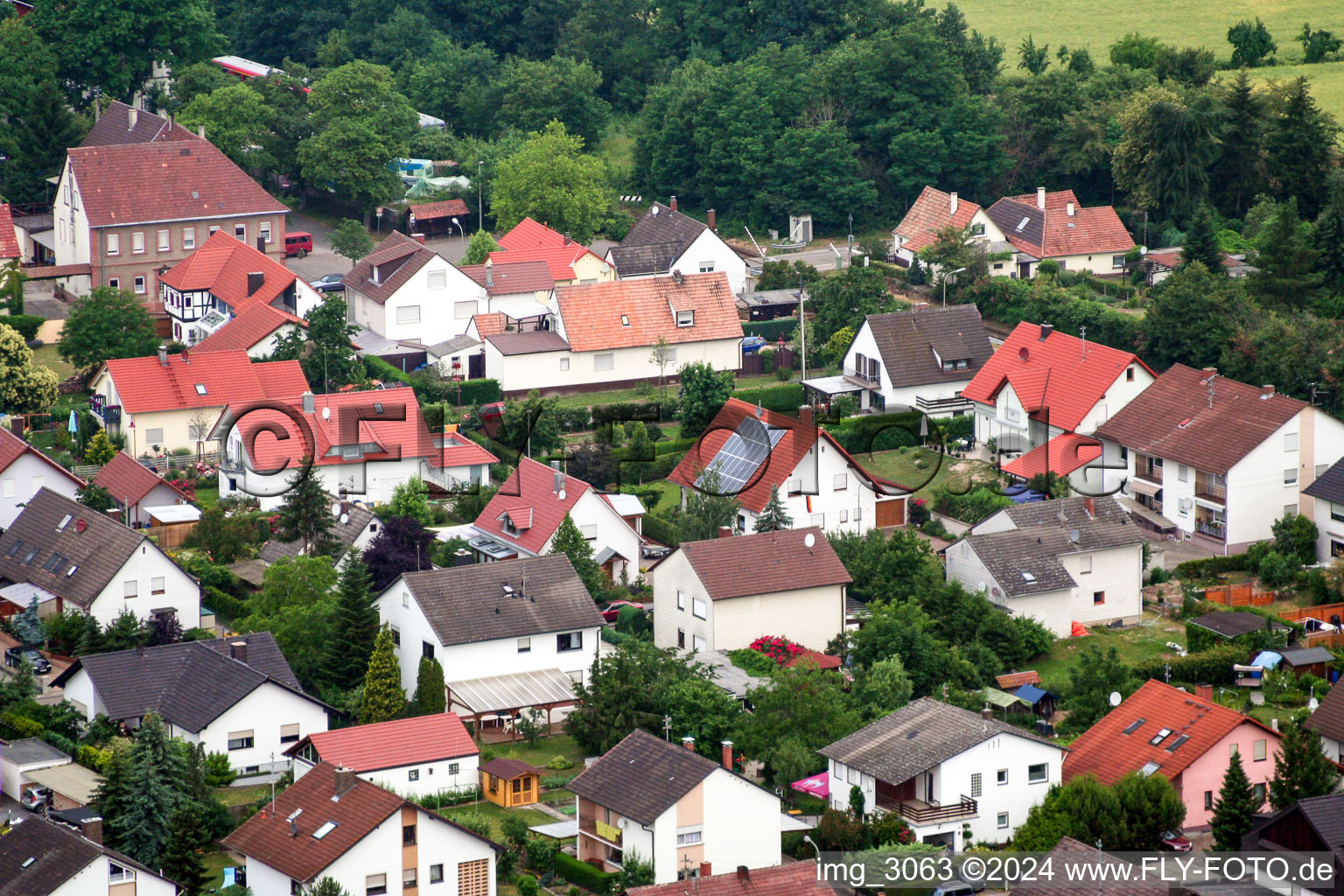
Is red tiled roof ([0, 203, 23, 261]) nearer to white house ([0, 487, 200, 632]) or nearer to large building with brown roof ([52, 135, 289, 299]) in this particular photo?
large building with brown roof ([52, 135, 289, 299])

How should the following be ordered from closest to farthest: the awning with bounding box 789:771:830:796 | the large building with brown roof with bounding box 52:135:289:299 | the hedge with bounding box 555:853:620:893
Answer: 1. the hedge with bounding box 555:853:620:893
2. the awning with bounding box 789:771:830:796
3. the large building with brown roof with bounding box 52:135:289:299

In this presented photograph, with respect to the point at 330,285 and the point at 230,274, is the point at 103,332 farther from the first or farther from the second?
the point at 330,285

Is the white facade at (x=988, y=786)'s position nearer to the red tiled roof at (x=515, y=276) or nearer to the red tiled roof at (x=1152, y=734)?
the red tiled roof at (x=1152, y=734)

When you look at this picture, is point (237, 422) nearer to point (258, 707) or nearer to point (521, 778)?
point (258, 707)

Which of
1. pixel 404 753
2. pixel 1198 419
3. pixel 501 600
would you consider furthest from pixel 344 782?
pixel 1198 419

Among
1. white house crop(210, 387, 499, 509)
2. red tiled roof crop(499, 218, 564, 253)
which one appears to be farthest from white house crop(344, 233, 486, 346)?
white house crop(210, 387, 499, 509)

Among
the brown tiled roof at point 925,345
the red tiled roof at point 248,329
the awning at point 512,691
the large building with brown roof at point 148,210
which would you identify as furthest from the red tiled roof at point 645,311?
the awning at point 512,691
